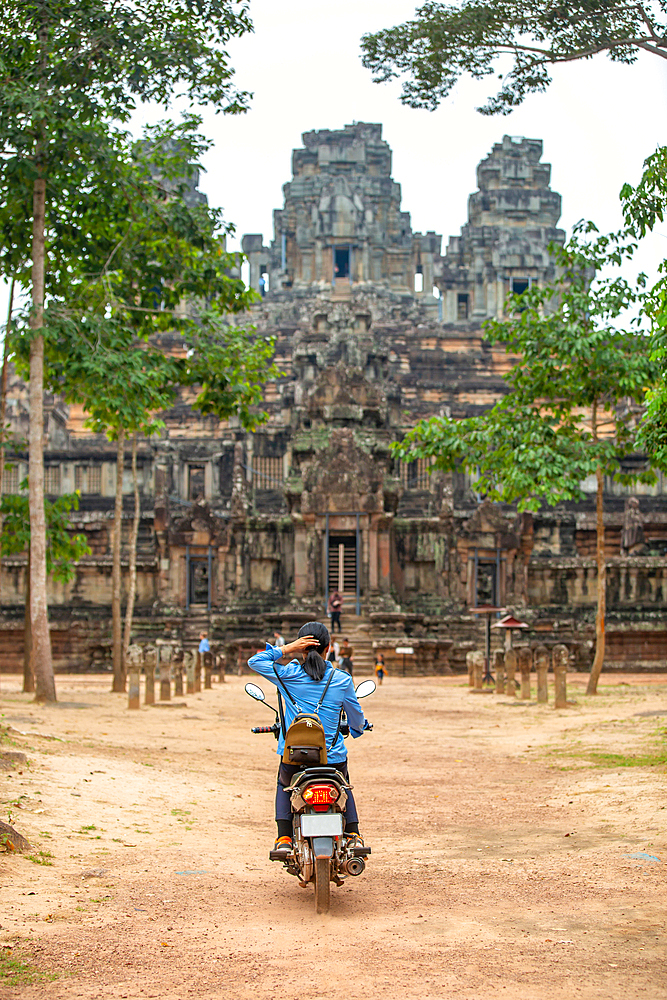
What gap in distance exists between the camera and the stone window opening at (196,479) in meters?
42.2

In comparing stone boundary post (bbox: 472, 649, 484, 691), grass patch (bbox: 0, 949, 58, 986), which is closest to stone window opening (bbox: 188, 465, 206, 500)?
stone boundary post (bbox: 472, 649, 484, 691)

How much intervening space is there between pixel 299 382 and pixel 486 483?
2212 centimetres

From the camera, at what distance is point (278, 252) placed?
63.4 m

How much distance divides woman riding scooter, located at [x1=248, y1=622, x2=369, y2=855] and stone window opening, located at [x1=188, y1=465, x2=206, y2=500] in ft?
117

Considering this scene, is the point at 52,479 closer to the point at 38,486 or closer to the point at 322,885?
the point at 38,486

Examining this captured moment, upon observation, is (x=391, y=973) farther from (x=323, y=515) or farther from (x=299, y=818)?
(x=323, y=515)

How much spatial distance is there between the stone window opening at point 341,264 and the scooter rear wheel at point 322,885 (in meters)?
54.7

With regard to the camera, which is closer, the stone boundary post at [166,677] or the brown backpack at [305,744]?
the brown backpack at [305,744]

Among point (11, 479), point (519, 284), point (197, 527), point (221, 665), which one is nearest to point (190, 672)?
point (221, 665)

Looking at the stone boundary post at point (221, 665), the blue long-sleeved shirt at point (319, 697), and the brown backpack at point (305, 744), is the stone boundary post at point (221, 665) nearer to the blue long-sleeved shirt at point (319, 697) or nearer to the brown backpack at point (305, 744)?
the blue long-sleeved shirt at point (319, 697)

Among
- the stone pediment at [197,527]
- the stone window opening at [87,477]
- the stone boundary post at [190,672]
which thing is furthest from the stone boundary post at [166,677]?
the stone window opening at [87,477]

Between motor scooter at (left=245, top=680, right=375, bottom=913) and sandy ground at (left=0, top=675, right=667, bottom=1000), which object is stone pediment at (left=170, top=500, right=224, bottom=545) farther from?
motor scooter at (left=245, top=680, right=375, bottom=913)

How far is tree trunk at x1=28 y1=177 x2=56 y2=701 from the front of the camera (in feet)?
57.5

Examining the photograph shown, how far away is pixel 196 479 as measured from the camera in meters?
42.4
